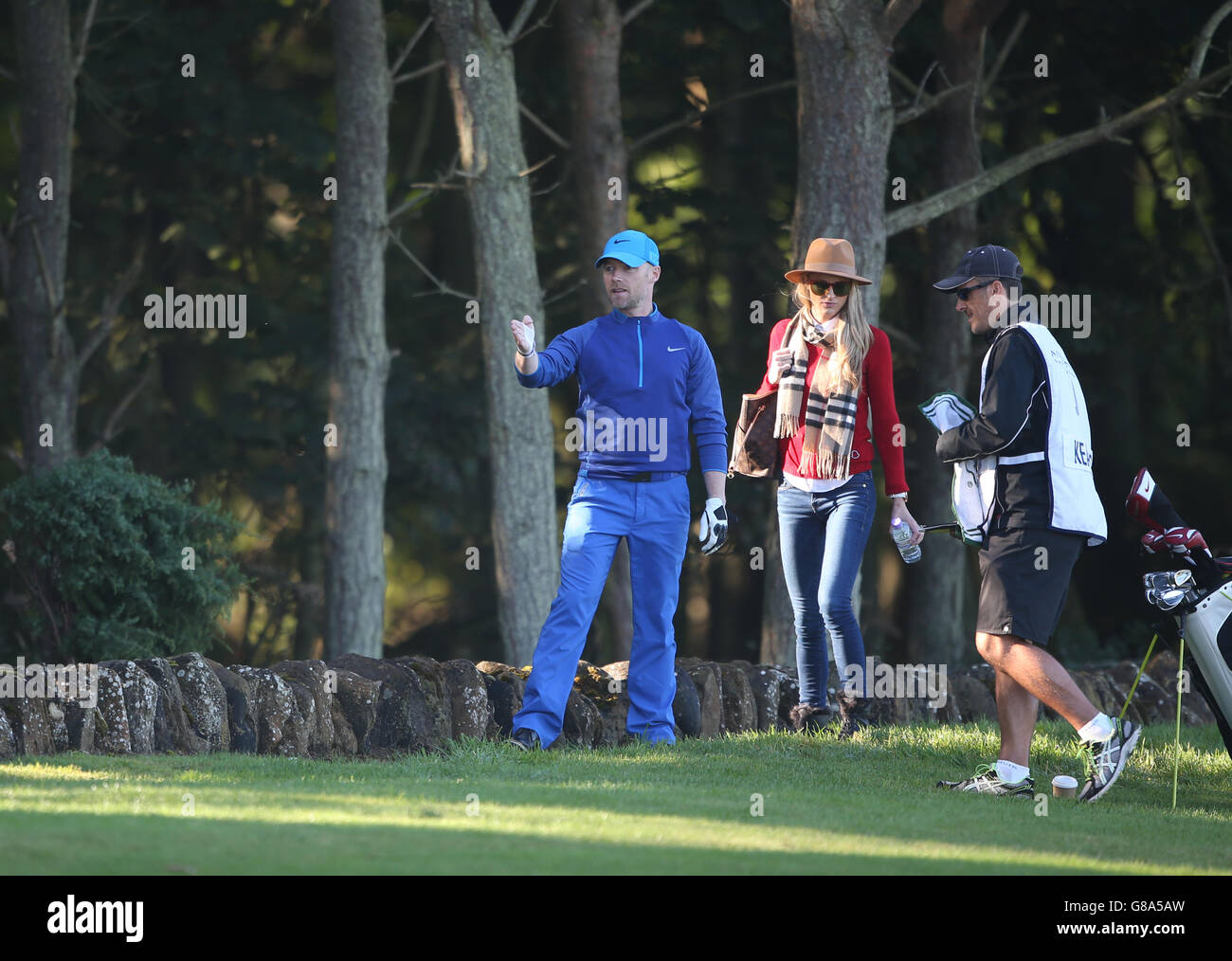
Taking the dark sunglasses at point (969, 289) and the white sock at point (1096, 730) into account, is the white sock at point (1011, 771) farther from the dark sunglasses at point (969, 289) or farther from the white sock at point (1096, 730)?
the dark sunglasses at point (969, 289)

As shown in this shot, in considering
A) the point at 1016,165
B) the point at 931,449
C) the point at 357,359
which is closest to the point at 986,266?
the point at 1016,165

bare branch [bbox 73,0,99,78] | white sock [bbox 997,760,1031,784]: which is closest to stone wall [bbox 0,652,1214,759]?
white sock [bbox 997,760,1031,784]

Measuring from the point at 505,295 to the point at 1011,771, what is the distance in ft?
20.5

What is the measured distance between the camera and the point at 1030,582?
5762 mm

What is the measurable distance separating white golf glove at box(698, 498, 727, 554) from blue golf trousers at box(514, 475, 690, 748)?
0.12 m

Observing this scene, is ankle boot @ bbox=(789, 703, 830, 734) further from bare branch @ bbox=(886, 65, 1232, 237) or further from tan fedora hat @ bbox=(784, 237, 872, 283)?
bare branch @ bbox=(886, 65, 1232, 237)

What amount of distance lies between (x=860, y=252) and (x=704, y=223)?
5.61 m

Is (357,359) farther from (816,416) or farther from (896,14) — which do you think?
(816,416)

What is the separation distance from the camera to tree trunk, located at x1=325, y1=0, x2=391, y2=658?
1299 centimetres

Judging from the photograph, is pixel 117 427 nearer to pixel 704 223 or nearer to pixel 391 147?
pixel 391 147

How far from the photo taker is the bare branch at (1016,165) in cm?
1116

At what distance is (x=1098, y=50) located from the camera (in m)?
15.0

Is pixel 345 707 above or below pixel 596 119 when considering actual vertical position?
below

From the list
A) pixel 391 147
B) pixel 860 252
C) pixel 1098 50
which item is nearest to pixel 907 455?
pixel 1098 50
